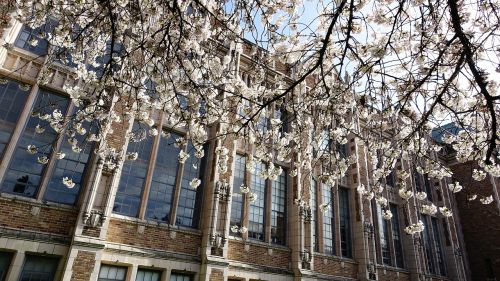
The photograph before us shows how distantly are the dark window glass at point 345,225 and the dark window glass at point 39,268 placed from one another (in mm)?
12240

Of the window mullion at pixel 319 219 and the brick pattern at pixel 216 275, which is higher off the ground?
the window mullion at pixel 319 219

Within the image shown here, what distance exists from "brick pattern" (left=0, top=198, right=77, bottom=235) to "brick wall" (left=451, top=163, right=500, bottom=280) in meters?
21.8

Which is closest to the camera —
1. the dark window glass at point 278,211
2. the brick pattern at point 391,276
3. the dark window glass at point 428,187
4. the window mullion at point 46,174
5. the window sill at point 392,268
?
the window mullion at point 46,174

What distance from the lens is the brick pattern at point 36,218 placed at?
8.50m

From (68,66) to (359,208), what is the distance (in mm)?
14235

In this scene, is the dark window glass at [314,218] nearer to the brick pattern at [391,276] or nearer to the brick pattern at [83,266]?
the brick pattern at [391,276]

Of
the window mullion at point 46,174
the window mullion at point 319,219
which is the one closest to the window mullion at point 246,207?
the window mullion at point 319,219

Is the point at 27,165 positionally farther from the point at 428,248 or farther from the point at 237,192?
the point at 428,248

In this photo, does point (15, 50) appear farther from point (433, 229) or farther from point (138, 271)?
point (433, 229)

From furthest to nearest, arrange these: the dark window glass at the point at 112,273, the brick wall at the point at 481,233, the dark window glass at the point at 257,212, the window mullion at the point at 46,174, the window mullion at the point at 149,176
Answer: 1. the brick wall at the point at 481,233
2. the dark window glass at the point at 257,212
3. the window mullion at the point at 149,176
4. the dark window glass at the point at 112,273
5. the window mullion at the point at 46,174

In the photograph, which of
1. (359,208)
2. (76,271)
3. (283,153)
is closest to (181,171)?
(76,271)

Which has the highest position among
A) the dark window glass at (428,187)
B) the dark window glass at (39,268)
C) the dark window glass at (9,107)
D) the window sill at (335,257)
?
the dark window glass at (428,187)

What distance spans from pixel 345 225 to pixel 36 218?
13.3m

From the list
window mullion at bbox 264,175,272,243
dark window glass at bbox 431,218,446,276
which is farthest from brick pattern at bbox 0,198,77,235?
dark window glass at bbox 431,218,446,276
